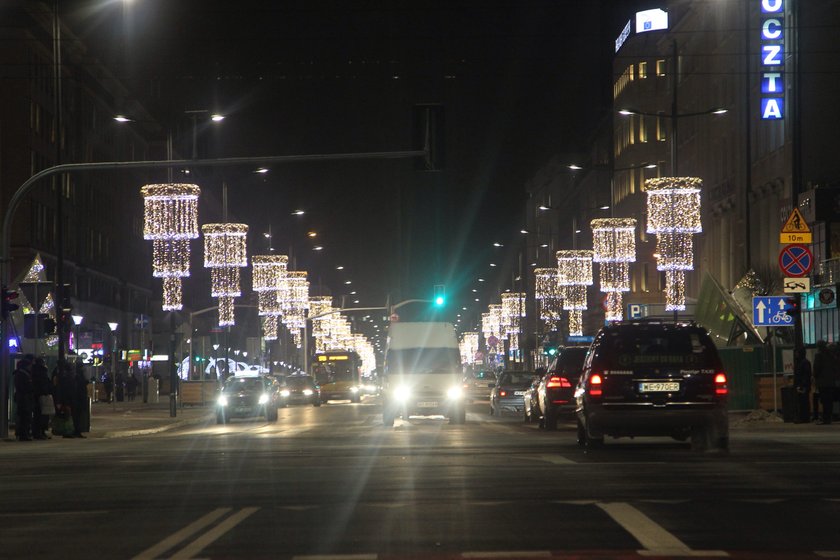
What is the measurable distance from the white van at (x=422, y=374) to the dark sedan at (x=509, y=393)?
18.3 feet

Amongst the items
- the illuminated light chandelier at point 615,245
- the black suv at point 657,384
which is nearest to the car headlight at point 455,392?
the black suv at point 657,384

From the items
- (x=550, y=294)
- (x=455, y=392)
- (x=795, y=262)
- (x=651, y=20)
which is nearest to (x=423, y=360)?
(x=455, y=392)

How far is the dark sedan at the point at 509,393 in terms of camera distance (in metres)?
53.4

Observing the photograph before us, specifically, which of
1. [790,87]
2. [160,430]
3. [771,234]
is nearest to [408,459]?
[160,430]

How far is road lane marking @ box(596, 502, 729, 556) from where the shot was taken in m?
10.9

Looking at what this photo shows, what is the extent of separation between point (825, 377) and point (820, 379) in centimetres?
13

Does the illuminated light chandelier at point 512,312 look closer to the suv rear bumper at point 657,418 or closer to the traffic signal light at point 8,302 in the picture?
the traffic signal light at point 8,302

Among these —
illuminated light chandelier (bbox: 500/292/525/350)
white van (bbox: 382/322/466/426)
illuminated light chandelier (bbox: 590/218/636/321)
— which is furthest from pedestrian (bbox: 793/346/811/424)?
illuminated light chandelier (bbox: 500/292/525/350)

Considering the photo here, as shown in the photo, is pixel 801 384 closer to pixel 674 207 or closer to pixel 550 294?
pixel 674 207

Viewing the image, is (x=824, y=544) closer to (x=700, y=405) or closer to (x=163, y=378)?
(x=700, y=405)

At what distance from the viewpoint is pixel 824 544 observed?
11406 millimetres

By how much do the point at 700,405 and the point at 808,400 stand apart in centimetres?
1461

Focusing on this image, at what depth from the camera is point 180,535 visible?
12695 millimetres

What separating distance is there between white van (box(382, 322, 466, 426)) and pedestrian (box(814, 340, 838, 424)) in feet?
37.8
